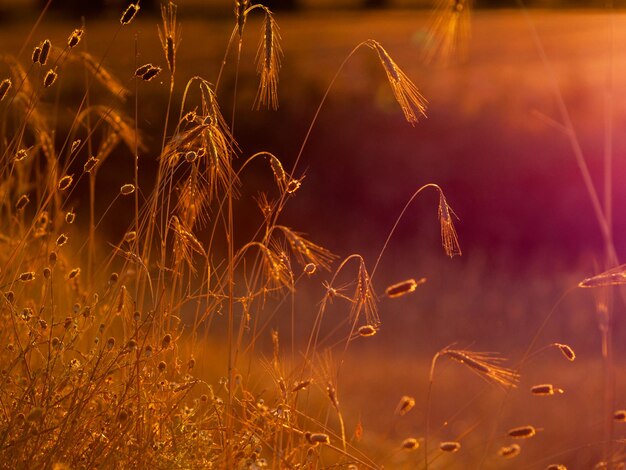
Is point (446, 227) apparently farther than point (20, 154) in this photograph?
No

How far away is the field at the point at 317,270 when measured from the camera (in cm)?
188

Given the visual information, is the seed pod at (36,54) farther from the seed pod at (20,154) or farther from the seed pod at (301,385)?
the seed pod at (301,385)

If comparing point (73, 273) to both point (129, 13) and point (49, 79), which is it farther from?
point (129, 13)

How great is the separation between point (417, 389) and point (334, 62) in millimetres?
5828

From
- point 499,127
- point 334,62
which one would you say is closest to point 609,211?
point 499,127

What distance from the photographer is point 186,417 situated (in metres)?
2.02

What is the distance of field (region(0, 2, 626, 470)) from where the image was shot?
→ 74.0 inches

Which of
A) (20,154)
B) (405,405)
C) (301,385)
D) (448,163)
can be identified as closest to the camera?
(405,405)

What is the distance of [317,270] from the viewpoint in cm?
282

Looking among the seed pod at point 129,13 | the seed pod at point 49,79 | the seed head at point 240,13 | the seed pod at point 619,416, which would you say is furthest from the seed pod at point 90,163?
the seed pod at point 619,416

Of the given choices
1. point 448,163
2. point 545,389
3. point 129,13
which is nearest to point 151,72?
point 129,13

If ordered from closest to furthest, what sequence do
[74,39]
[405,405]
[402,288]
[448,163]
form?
[402,288], [405,405], [74,39], [448,163]

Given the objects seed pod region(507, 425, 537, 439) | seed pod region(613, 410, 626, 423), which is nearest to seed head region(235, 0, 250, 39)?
seed pod region(507, 425, 537, 439)

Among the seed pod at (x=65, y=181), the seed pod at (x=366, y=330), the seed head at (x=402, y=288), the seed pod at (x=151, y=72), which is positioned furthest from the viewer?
the seed pod at (x=65, y=181)
